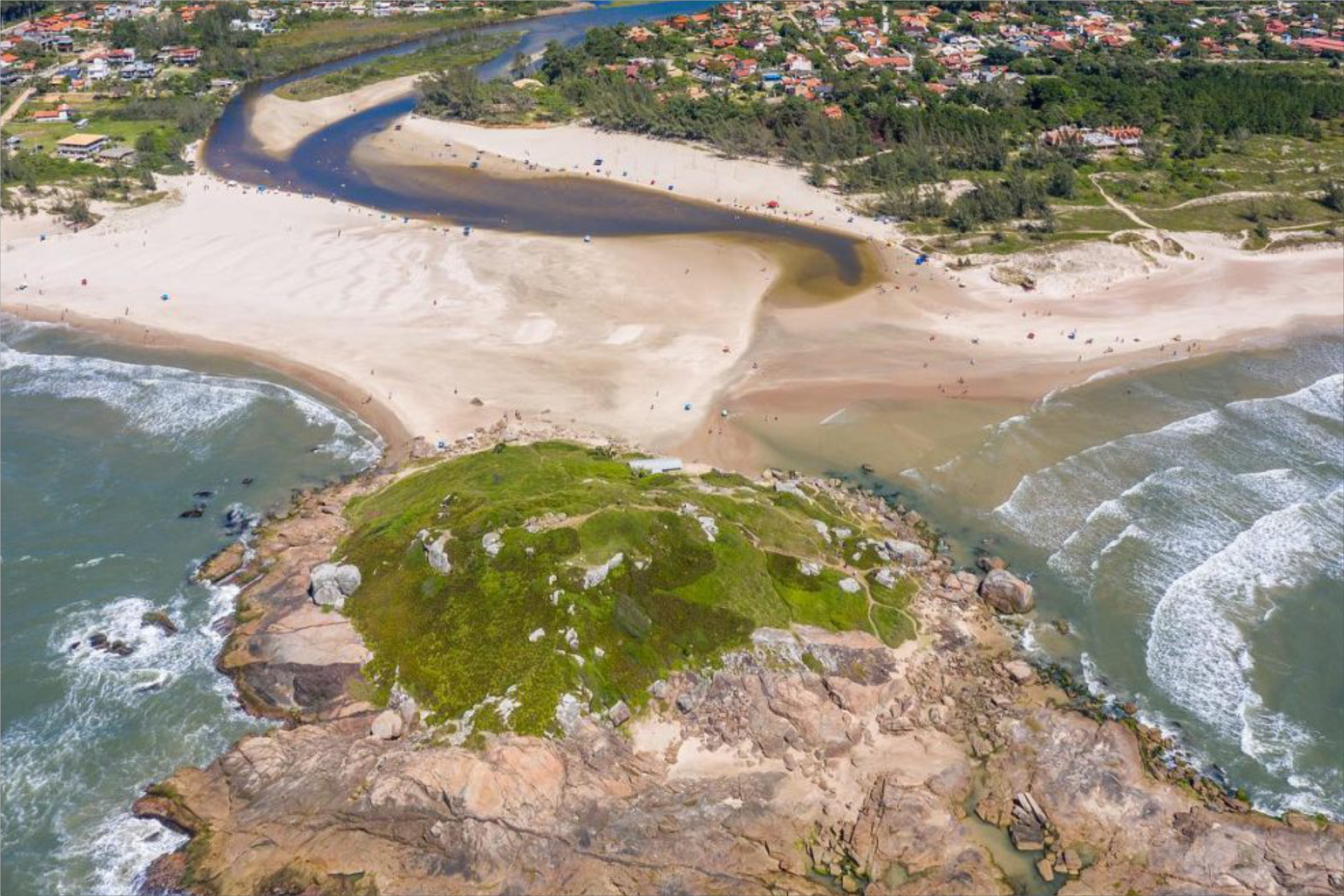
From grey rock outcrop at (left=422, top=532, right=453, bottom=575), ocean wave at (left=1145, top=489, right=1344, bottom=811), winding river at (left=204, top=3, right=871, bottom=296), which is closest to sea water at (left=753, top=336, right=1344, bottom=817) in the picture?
ocean wave at (left=1145, top=489, right=1344, bottom=811)

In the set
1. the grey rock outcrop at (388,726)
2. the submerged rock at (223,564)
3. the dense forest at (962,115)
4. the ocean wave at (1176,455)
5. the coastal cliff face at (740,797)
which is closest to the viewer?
the coastal cliff face at (740,797)

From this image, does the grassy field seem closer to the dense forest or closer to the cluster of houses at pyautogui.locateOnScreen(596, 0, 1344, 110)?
the dense forest

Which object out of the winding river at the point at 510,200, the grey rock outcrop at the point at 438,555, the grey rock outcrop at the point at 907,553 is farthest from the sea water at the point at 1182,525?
the winding river at the point at 510,200

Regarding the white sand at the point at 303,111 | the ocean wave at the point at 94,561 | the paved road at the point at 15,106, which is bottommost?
the ocean wave at the point at 94,561

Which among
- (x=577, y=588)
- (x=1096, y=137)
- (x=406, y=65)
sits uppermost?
(x=406, y=65)

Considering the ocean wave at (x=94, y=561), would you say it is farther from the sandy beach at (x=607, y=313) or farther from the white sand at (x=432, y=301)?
the white sand at (x=432, y=301)

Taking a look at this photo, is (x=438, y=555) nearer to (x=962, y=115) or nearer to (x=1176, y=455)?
(x=1176, y=455)

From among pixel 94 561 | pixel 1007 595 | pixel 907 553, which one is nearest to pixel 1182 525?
pixel 1007 595

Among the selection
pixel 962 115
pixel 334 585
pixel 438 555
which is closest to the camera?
pixel 438 555
